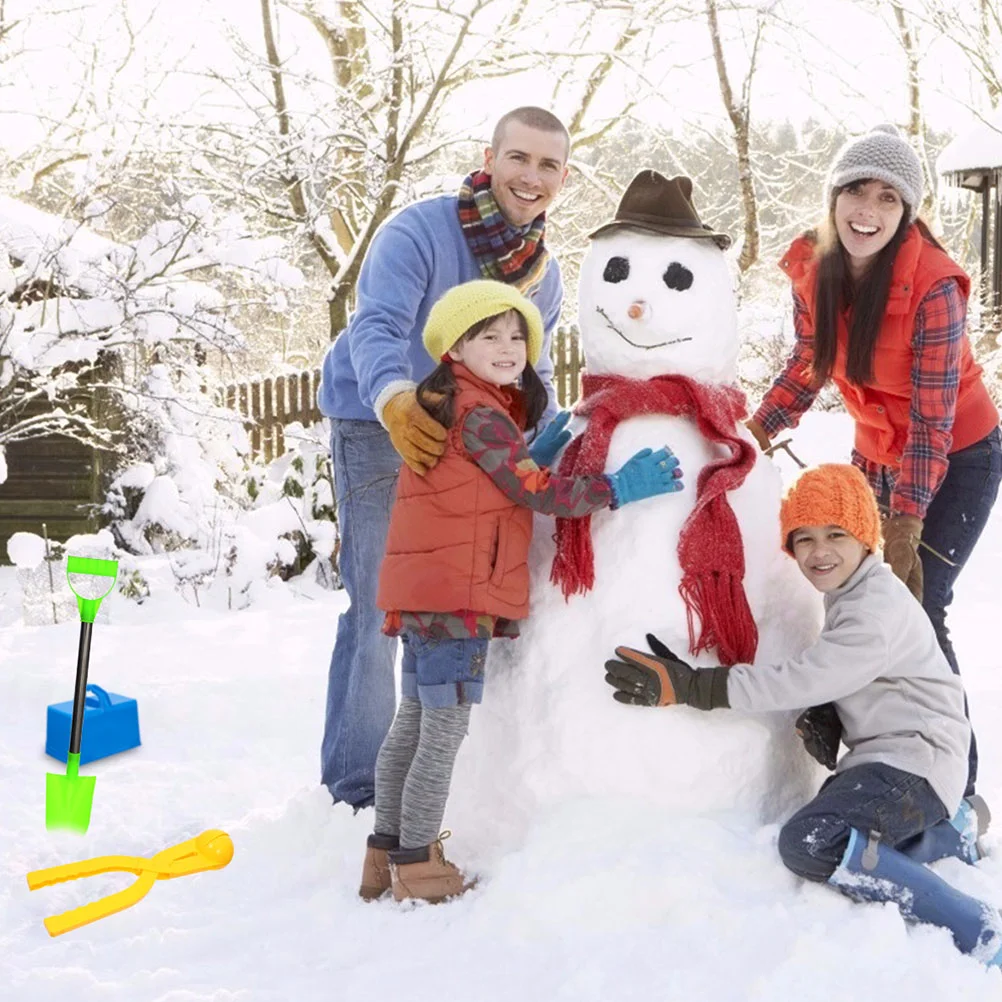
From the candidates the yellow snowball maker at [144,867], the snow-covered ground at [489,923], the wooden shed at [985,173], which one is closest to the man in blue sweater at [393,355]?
the snow-covered ground at [489,923]

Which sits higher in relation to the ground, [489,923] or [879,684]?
[879,684]

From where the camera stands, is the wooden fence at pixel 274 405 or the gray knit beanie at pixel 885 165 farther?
the wooden fence at pixel 274 405

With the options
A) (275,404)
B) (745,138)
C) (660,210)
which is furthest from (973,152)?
(660,210)

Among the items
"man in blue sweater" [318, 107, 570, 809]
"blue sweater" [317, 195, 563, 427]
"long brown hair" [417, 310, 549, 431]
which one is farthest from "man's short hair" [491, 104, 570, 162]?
"long brown hair" [417, 310, 549, 431]

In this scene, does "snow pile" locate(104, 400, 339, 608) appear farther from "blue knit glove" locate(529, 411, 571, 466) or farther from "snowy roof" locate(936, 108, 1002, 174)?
"snowy roof" locate(936, 108, 1002, 174)

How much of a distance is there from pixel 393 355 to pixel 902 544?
1.19 meters

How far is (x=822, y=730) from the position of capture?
2.25 m

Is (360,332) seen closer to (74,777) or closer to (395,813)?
(395,813)

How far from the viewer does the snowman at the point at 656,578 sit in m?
2.18

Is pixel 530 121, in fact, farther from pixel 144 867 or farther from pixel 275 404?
pixel 275 404

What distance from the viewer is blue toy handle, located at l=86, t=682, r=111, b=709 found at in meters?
3.44

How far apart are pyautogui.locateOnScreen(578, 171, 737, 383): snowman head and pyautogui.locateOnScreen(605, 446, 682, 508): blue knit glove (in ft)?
0.90

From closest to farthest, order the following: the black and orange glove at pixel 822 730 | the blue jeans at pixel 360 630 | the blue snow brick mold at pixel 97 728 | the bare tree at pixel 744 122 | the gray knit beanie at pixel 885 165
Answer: the black and orange glove at pixel 822 730 < the gray knit beanie at pixel 885 165 < the blue jeans at pixel 360 630 < the blue snow brick mold at pixel 97 728 < the bare tree at pixel 744 122

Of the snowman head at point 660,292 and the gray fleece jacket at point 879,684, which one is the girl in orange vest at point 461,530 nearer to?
the snowman head at point 660,292
